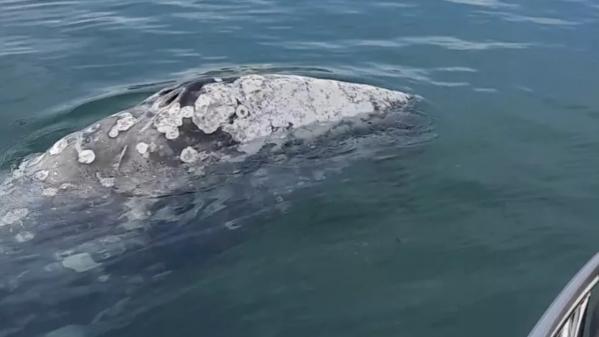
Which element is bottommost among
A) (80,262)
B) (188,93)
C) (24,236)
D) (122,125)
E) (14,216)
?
(80,262)

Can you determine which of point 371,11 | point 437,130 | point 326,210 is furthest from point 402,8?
point 326,210

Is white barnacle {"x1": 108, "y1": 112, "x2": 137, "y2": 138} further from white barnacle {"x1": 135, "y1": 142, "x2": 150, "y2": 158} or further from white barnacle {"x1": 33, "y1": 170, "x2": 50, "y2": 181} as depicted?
white barnacle {"x1": 33, "y1": 170, "x2": 50, "y2": 181}

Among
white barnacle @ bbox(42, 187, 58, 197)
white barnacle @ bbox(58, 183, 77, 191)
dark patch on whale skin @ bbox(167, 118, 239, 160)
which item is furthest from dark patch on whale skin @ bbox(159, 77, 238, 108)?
white barnacle @ bbox(42, 187, 58, 197)

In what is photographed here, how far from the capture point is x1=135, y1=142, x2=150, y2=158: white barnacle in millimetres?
6359

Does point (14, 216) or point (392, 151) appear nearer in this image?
point (14, 216)

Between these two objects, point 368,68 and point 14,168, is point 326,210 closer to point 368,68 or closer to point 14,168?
point 14,168

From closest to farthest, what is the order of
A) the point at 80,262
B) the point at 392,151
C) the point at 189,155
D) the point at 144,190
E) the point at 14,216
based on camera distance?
the point at 80,262 < the point at 14,216 < the point at 144,190 < the point at 189,155 < the point at 392,151

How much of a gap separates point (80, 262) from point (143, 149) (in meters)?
0.98

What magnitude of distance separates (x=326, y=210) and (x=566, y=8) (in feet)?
25.0

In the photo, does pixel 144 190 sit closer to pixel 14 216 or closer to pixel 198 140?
pixel 198 140

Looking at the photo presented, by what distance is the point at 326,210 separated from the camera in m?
6.70

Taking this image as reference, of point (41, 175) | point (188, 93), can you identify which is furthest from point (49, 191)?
point (188, 93)

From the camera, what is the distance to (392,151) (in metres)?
Answer: 7.30

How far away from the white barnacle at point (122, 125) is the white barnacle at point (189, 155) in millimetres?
466
